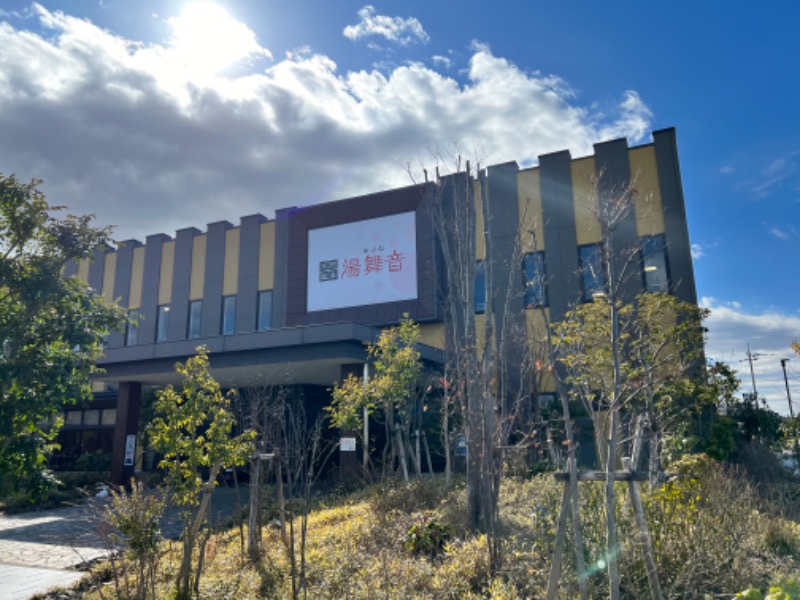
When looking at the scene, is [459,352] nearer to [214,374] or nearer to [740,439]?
[740,439]

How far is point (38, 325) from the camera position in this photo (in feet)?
28.3

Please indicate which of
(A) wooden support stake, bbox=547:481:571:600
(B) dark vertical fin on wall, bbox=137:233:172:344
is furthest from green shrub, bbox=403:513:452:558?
(B) dark vertical fin on wall, bbox=137:233:172:344

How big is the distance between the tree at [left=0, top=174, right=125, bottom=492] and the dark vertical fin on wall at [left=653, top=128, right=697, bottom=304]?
16.6 meters

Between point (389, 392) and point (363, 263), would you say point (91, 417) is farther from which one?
point (389, 392)

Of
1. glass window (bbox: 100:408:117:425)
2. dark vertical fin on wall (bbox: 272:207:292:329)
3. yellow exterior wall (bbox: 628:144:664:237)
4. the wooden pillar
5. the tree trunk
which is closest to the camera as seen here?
the tree trunk

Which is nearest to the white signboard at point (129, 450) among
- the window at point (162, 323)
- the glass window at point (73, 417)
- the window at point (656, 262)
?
the glass window at point (73, 417)

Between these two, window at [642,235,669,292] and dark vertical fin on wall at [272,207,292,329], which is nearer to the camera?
window at [642,235,669,292]

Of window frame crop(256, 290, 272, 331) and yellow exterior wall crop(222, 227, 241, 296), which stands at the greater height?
yellow exterior wall crop(222, 227, 241, 296)

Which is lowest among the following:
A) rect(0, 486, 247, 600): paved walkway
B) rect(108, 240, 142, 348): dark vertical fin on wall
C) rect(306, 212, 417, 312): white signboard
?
rect(0, 486, 247, 600): paved walkway

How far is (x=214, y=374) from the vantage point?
19484 mm

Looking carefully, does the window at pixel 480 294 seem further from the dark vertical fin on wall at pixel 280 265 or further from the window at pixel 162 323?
the window at pixel 162 323

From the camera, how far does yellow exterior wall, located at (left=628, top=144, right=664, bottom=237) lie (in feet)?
66.7

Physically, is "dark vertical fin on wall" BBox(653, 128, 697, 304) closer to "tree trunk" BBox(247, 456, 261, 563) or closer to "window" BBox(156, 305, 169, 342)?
"tree trunk" BBox(247, 456, 261, 563)

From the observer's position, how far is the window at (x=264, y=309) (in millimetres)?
27016
